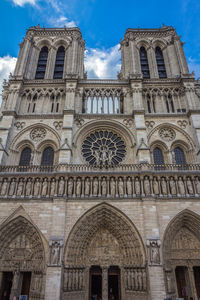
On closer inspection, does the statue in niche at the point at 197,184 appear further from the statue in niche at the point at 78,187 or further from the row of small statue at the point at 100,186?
the statue in niche at the point at 78,187

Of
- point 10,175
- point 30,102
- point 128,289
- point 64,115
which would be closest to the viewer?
point 128,289

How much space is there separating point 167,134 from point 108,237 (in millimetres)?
8841

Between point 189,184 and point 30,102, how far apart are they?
14.0 meters

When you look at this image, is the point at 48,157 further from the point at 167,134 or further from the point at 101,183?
the point at 167,134

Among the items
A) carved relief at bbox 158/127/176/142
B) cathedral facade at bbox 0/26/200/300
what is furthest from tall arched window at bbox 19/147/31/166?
carved relief at bbox 158/127/176/142

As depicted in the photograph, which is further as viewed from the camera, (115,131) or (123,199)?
(115,131)

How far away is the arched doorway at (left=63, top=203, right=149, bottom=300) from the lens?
1120 centimetres

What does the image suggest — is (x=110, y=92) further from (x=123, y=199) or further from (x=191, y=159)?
(x=123, y=199)

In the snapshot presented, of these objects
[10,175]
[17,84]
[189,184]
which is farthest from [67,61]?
→ [189,184]

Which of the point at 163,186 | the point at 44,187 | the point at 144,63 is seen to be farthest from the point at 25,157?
the point at 144,63

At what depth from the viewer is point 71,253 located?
1171cm

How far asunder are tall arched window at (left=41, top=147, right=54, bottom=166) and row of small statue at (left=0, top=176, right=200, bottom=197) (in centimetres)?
245

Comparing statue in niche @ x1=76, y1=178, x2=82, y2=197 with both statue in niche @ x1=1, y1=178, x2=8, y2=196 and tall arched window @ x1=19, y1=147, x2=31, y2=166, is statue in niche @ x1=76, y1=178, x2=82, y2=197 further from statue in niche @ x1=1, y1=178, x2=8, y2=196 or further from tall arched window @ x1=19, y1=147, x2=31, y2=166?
tall arched window @ x1=19, y1=147, x2=31, y2=166

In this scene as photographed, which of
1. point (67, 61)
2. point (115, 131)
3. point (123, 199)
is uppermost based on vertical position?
point (67, 61)
